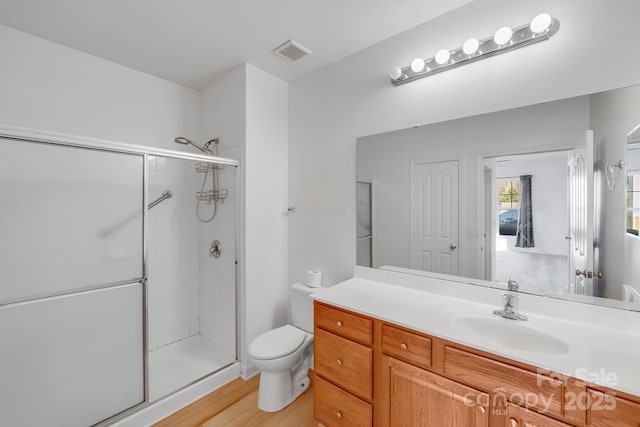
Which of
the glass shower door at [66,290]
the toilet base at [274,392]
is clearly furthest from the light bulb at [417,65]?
the toilet base at [274,392]

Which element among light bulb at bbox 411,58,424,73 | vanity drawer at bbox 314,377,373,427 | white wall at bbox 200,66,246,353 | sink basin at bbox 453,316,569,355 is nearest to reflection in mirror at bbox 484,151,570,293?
sink basin at bbox 453,316,569,355

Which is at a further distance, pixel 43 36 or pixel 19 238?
pixel 43 36

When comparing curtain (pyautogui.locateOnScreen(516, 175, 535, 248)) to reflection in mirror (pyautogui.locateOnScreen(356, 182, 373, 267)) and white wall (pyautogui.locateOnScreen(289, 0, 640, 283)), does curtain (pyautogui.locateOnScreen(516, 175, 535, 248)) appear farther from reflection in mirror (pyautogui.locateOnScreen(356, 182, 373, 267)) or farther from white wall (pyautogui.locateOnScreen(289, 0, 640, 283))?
reflection in mirror (pyautogui.locateOnScreen(356, 182, 373, 267))

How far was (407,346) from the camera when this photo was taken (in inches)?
50.4

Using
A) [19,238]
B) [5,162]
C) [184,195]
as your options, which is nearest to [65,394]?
[19,238]

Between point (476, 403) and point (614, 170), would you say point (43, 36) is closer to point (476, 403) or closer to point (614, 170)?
point (476, 403)

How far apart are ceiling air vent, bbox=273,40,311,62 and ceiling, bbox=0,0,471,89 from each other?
36mm

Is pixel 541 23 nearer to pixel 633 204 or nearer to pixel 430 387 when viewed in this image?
pixel 633 204

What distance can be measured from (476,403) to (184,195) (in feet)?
8.71

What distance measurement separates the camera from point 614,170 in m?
1.21

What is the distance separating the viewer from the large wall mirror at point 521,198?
1214 millimetres

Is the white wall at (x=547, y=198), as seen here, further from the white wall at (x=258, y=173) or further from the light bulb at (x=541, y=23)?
the white wall at (x=258, y=173)

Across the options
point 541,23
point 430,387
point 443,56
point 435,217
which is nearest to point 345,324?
point 430,387

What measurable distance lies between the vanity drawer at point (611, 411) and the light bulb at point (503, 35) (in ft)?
5.08
